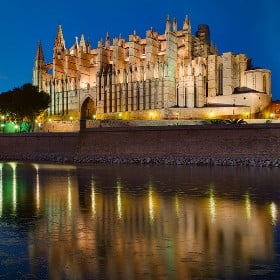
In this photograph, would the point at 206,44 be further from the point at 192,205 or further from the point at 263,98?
the point at 192,205

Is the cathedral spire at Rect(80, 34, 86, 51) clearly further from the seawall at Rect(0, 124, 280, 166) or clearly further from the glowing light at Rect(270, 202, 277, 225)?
the glowing light at Rect(270, 202, 277, 225)

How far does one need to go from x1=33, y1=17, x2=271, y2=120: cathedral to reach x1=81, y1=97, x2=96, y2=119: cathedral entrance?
12 centimetres

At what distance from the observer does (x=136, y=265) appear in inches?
197

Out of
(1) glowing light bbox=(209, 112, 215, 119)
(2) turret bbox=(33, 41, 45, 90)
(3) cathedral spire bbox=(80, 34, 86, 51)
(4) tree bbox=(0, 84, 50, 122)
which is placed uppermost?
(3) cathedral spire bbox=(80, 34, 86, 51)

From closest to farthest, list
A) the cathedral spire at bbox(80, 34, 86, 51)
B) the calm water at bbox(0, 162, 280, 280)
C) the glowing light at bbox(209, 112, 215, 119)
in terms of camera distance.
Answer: the calm water at bbox(0, 162, 280, 280) → the glowing light at bbox(209, 112, 215, 119) → the cathedral spire at bbox(80, 34, 86, 51)

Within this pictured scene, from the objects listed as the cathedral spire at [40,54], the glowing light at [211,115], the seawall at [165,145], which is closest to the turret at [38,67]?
the cathedral spire at [40,54]

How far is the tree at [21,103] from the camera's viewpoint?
44938mm

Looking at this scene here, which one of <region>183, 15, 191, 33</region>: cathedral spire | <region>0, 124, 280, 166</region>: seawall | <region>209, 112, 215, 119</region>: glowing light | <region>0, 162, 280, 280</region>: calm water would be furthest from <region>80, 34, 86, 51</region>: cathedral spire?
<region>0, 162, 280, 280</region>: calm water

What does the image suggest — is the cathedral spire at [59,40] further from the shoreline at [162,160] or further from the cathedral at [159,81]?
the shoreline at [162,160]

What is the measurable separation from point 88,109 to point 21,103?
1550 centimetres

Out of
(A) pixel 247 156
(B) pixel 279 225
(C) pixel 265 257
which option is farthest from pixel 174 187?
(A) pixel 247 156

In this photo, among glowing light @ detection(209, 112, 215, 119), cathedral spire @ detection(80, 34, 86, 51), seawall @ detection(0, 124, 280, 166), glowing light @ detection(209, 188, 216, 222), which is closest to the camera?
glowing light @ detection(209, 188, 216, 222)

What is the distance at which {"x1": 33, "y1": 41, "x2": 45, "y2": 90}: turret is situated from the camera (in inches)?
2587

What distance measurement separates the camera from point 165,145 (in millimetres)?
28562
